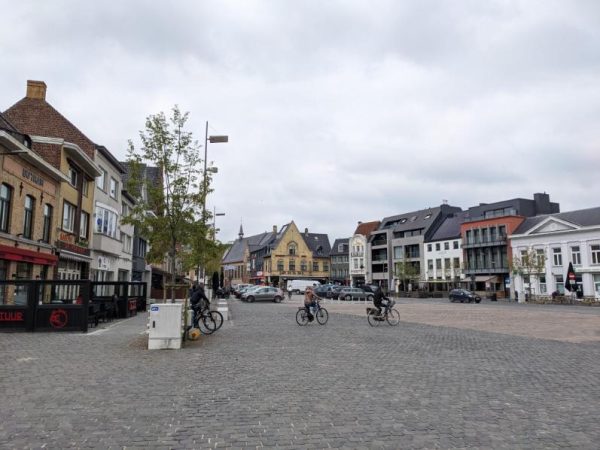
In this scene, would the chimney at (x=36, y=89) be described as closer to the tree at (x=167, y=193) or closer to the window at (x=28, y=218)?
the window at (x=28, y=218)

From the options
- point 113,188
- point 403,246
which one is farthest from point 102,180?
point 403,246

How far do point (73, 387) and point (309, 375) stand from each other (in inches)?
149

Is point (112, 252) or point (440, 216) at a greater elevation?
point (440, 216)

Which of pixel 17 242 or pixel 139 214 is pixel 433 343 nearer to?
pixel 139 214

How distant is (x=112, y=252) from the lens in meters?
33.2

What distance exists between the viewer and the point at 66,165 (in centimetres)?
2617

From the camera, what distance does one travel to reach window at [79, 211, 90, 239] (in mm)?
29003

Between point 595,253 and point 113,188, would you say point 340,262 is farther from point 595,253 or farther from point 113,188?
point 113,188

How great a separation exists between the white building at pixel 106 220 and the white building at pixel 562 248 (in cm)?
3938

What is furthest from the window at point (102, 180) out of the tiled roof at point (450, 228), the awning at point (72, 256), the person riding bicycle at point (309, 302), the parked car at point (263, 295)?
the tiled roof at point (450, 228)

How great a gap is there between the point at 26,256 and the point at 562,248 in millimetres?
52544

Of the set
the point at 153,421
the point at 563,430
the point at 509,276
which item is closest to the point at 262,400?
the point at 153,421

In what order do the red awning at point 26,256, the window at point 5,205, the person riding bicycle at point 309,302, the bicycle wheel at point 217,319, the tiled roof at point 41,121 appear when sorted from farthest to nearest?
1. the tiled roof at point 41,121
2. the person riding bicycle at point 309,302
3. the window at point 5,205
4. the red awning at point 26,256
5. the bicycle wheel at point 217,319

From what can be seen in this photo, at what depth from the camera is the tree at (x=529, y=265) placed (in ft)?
171
